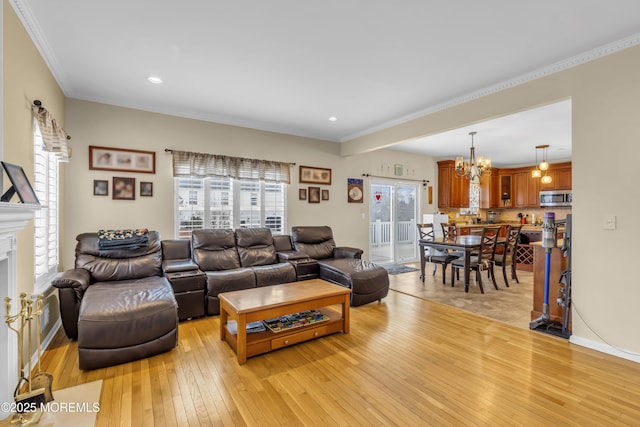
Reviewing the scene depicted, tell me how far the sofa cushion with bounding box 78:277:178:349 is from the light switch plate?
13.0 feet

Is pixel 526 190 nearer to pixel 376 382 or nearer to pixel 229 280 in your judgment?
pixel 376 382

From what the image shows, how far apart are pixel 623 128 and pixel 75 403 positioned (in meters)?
4.74

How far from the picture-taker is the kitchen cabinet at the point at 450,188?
7633 mm

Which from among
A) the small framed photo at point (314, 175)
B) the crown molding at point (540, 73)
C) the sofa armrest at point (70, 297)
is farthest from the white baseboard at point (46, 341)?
the crown molding at point (540, 73)

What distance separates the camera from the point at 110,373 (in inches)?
92.8

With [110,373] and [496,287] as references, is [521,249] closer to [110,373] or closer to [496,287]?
[496,287]

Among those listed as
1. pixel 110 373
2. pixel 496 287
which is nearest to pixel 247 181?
pixel 110 373

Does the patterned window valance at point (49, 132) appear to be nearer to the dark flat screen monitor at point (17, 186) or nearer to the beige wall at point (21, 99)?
the beige wall at point (21, 99)

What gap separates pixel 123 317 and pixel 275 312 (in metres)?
1.23

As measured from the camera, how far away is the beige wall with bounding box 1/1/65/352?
2074mm

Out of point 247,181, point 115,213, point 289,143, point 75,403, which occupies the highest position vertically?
point 289,143

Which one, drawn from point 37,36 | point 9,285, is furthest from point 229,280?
point 37,36

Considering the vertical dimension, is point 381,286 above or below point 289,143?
below

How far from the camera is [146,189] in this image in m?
4.25
